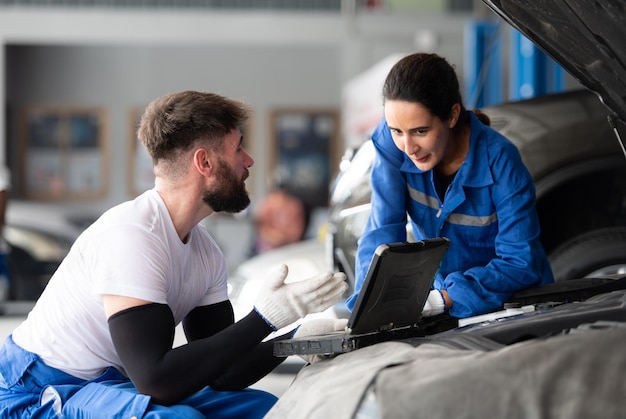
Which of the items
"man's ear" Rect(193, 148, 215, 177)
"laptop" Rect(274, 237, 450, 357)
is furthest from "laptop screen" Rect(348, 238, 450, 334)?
"man's ear" Rect(193, 148, 215, 177)

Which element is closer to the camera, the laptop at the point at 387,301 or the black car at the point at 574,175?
the laptop at the point at 387,301

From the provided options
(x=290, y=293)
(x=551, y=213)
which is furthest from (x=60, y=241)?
(x=290, y=293)

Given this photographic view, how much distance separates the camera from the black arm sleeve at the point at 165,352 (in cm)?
227

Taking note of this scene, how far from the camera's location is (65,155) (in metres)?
18.0

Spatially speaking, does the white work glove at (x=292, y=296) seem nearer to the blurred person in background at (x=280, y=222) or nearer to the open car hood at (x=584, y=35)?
the open car hood at (x=584, y=35)

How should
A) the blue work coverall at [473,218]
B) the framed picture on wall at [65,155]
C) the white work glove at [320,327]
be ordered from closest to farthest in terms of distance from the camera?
the white work glove at [320,327]
the blue work coverall at [473,218]
the framed picture on wall at [65,155]

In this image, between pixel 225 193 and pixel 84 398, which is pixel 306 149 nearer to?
pixel 225 193

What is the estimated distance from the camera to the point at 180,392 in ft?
7.63

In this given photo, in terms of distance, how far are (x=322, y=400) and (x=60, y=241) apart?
8.53 m

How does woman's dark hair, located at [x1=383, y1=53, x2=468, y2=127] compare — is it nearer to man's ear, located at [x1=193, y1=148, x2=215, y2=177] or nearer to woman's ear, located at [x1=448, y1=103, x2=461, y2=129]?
woman's ear, located at [x1=448, y1=103, x2=461, y2=129]

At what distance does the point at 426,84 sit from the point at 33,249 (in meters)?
7.84

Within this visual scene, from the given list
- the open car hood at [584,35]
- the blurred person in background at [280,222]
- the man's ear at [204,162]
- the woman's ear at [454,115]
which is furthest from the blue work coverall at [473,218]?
the blurred person in background at [280,222]

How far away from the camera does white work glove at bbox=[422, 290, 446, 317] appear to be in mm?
2887

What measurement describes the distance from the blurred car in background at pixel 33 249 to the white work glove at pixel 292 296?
774 cm
